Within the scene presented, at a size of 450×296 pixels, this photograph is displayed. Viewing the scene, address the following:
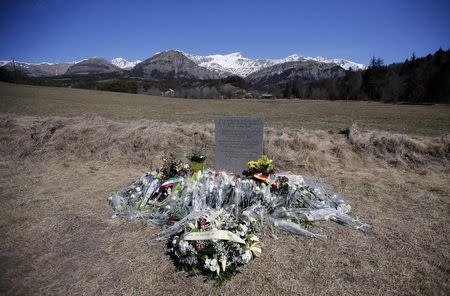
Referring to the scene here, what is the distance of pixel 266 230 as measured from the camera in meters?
5.14

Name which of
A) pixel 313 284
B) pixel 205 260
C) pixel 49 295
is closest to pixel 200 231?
pixel 205 260

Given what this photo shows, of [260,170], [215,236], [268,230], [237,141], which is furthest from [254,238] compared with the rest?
[237,141]

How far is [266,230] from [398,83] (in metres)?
76.9

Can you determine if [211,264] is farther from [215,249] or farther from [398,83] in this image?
[398,83]

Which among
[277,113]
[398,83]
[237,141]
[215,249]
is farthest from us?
[398,83]

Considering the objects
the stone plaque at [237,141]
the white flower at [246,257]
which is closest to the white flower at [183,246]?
the white flower at [246,257]

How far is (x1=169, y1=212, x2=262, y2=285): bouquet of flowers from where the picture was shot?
397cm

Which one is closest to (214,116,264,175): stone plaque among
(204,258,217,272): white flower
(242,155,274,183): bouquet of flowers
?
(242,155,274,183): bouquet of flowers

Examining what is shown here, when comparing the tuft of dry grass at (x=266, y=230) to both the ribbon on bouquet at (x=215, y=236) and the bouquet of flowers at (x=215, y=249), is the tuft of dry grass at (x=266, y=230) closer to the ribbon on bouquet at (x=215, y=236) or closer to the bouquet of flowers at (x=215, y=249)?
the bouquet of flowers at (x=215, y=249)

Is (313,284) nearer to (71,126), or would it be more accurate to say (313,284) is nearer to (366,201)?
(366,201)

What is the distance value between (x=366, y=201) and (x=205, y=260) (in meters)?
4.05

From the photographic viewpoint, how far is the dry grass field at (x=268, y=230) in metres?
3.85

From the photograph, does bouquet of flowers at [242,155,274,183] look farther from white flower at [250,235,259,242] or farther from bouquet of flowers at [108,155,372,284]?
white flower at [250,235,259,242]

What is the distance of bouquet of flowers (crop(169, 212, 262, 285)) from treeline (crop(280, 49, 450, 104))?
241ft
